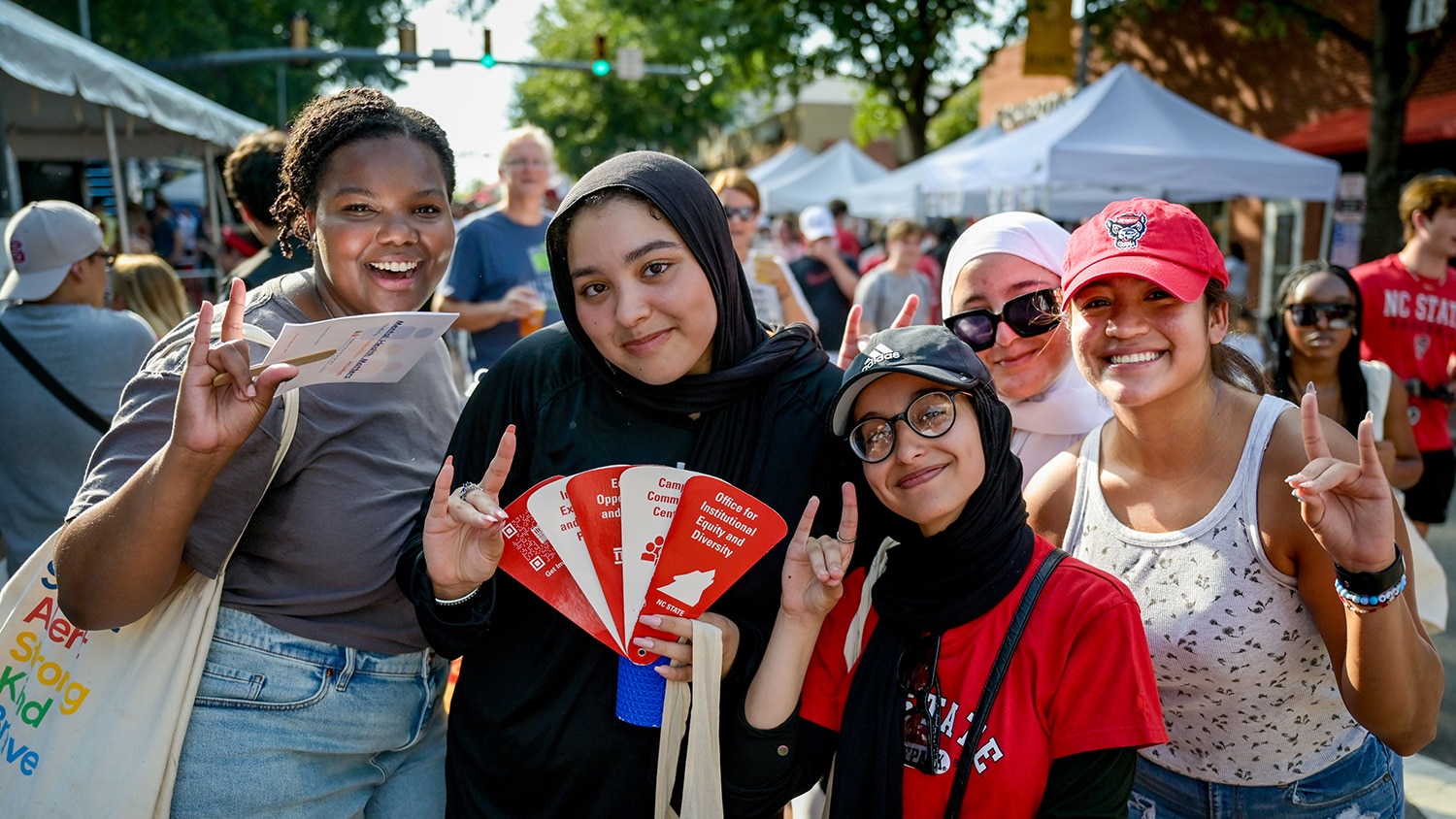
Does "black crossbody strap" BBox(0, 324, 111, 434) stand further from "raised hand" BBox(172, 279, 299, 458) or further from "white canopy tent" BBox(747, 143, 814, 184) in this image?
"white canopy tent" BBox(747, 143, 814, 184)

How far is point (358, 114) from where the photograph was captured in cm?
231

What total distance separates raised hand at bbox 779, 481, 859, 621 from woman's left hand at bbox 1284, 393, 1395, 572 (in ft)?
2.52

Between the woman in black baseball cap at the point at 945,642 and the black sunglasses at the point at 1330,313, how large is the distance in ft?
9.54

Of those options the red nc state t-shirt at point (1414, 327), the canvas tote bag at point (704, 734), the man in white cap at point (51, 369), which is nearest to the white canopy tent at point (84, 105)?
the man in white cap at point (51, 369)

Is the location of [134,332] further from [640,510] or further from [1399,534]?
[1399,534]

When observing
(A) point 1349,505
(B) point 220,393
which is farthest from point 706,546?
(A) point 1349,505

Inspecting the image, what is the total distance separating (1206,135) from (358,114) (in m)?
10.9

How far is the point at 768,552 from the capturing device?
205 centimetres

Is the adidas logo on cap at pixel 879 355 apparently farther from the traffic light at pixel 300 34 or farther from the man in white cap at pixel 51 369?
the traffic light at pixel 300 34

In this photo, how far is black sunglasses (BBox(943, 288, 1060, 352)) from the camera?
9.16 ft

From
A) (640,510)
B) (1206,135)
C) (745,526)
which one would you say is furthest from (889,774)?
(1206,135)

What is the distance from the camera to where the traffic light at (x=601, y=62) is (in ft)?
74.8

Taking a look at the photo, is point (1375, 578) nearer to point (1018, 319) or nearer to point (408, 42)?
point (1018, 319)

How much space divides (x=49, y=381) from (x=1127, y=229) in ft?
11.1
